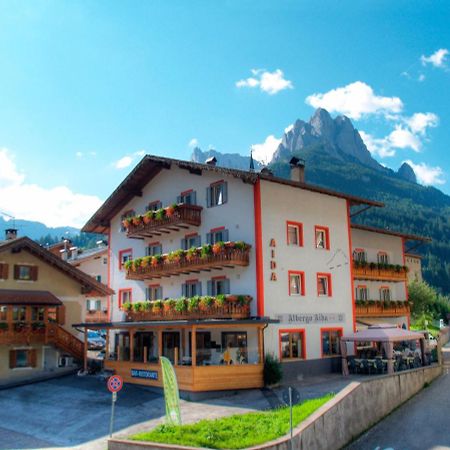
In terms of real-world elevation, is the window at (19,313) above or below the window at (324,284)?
below

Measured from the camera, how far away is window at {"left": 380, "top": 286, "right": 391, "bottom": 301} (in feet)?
135

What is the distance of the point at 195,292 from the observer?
3309cm

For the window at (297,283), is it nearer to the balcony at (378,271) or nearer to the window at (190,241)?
the window at (190,241)

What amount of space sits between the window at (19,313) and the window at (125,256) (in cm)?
747

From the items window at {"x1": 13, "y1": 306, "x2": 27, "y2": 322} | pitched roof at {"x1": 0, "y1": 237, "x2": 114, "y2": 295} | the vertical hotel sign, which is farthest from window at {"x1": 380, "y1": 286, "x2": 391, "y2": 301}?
window at {"x1": 13, "y1": 306, "x2": 27, "y2": 322}

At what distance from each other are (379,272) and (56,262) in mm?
21088

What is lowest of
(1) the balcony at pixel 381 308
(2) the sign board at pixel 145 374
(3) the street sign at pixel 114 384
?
(2) the sign board at pixel 145 374

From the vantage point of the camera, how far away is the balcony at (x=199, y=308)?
2838 cm

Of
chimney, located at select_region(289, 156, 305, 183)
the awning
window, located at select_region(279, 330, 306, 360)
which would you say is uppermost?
chimney, located at select_region(289, 156, 305, 183)

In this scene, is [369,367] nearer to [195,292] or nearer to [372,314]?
[372,314]

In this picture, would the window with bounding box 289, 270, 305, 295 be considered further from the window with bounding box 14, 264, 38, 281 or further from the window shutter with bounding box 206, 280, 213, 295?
the window with bounding box 14, 264, 38, 281

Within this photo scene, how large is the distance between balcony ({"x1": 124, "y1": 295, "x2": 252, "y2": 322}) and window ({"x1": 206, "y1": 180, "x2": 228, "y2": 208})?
18.6 ft

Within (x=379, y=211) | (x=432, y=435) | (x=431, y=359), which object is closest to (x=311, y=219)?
(x=431, y=359)

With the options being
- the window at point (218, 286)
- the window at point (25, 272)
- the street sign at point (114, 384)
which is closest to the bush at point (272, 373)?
the window at point (218, 286)
